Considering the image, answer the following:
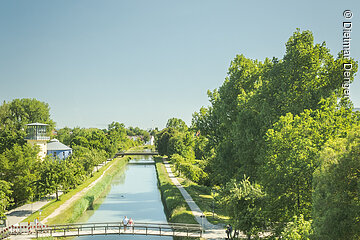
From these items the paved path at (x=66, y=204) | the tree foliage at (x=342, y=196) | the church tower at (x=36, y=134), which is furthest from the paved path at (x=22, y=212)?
the tree foliage at (x=342, y=196)

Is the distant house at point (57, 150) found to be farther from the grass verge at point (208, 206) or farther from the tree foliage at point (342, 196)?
the tree foliage at point (342, 196)

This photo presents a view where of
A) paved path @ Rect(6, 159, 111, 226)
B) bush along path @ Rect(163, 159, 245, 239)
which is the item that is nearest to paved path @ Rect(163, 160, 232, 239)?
bush along path @ Rect(163, 159, 245, 239)

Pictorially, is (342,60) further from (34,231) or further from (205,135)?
(34,231)

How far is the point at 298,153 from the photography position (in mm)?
18250

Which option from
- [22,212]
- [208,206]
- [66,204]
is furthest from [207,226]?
[22,212]

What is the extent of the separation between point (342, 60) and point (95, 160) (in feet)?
150

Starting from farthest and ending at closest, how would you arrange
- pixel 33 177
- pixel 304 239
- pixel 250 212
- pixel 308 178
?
pixel 33 177 → pixel 250 212 → pixel 308 178 → pixel 304 239

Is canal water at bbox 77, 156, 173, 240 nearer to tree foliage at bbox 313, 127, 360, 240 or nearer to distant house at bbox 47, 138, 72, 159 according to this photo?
distant house at bbox 47, 138, 72, 159

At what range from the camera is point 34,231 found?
23.6 m

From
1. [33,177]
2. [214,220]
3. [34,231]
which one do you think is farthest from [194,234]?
[33,177]

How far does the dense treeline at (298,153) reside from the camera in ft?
38.4

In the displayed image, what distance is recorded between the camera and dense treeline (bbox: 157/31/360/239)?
1170cm

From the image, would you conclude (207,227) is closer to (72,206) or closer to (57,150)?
(72,206)

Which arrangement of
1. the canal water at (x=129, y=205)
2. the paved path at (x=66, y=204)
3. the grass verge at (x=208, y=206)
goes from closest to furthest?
the grass verge at (x=208, y=206) < the paved path at (x=66, y=204) < the canal water at (x=129, y=205)
